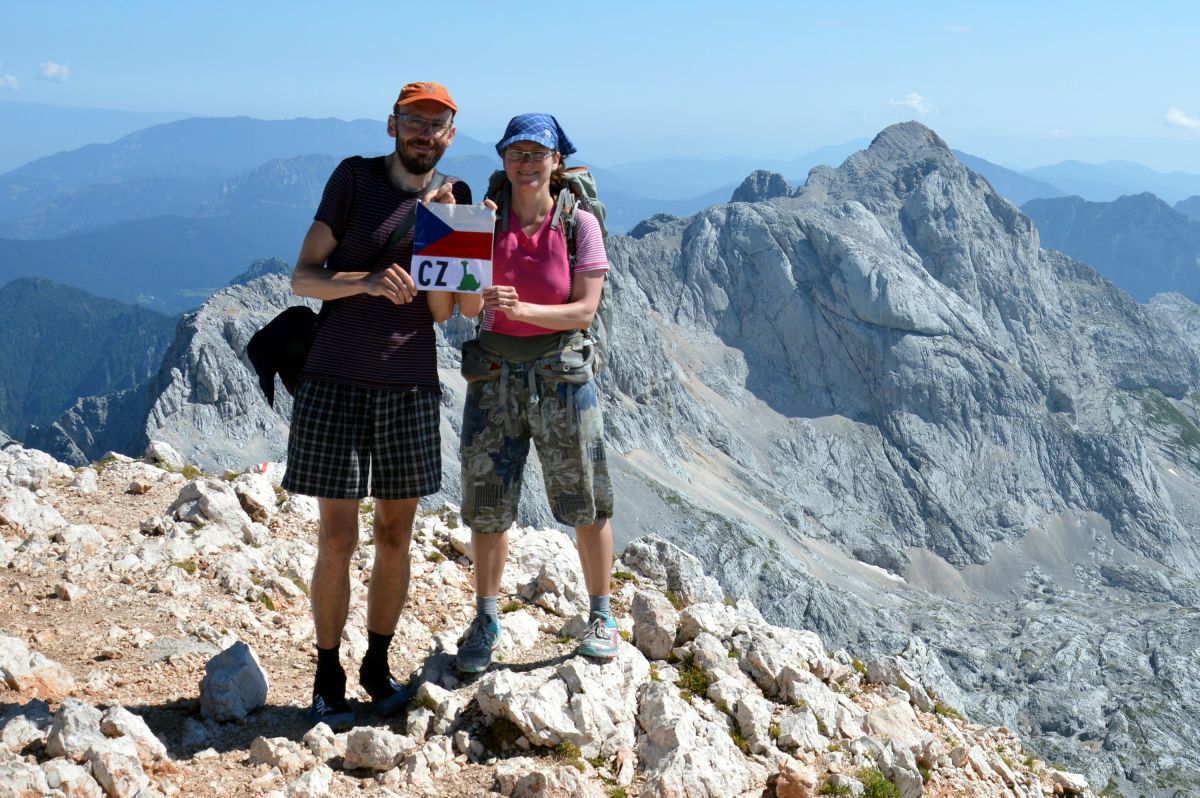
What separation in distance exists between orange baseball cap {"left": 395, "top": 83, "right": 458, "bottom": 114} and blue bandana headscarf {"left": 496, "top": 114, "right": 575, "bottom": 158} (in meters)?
0.44

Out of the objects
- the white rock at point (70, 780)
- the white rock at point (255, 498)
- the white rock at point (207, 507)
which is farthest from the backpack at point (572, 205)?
the white rock at point (255, 498)

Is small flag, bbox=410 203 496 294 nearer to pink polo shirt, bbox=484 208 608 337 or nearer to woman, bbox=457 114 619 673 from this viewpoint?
woman, bbox=457 114 619 673

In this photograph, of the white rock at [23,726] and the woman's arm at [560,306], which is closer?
the white rock at [23,726]

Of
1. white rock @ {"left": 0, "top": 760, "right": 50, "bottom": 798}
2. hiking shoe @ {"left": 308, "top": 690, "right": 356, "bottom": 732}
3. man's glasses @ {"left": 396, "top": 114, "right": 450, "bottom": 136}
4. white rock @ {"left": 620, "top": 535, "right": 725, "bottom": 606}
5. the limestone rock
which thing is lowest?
white rock @ {"left": 620, "top": 535, "right": 725, "bottom": 606}

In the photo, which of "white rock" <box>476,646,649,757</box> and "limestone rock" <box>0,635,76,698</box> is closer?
"white rock" <box>476,646,649,757</box>

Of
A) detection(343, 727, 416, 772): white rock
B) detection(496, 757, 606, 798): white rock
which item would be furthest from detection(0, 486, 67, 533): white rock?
detection(496, 757, 606, 798): white rock

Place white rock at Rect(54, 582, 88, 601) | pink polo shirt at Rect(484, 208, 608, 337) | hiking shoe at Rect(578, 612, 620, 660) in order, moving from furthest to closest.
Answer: white rock at Rect(54, 582, 88, 601) < hiking shoe at Rect(578, 612, 620, 660) < pink polo shirt at Rect(484, 208, 608, 337)

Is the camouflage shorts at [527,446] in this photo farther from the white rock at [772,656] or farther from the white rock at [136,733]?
the white rock at [136,733]

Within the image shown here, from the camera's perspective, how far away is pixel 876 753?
771 cm

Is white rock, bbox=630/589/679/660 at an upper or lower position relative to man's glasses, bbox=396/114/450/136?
lower

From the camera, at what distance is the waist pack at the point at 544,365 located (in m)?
7.26

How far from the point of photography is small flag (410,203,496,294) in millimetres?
6391

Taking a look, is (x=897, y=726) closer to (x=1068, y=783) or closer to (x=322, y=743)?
(x=1068, y=783)

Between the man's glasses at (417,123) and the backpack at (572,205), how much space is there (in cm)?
62
